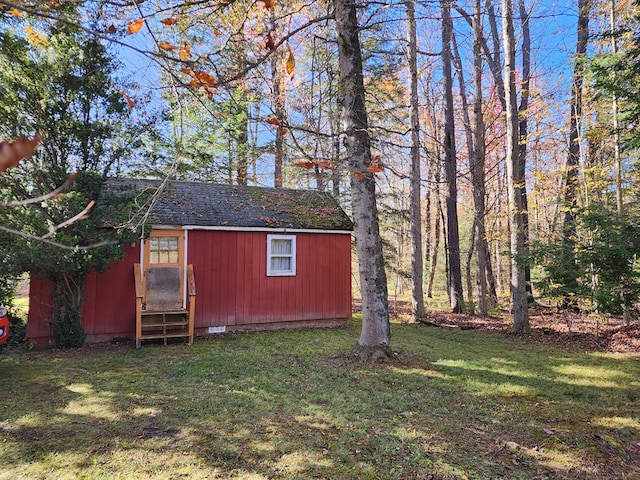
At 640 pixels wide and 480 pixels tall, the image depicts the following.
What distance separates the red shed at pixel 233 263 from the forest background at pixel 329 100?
99 centimetres

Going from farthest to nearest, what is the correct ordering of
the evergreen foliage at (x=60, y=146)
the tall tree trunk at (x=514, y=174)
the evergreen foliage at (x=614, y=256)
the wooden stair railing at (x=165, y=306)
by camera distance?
the tall tree trunk at (x=514, y=174), the wooden stair railing at (x=165, y=306), the evergreen foliage at (x=60, y=146), the evergreen foliage at (x=614, y=256)

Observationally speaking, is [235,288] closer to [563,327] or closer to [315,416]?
[315,416]

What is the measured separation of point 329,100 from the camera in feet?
20.2

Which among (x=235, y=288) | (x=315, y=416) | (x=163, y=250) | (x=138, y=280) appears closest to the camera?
(x=315, y=416)

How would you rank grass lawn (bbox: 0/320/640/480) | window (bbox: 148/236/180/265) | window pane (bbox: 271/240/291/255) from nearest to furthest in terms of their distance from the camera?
grass lawn (bbox: 0/320/640/480) < window (bbox: 148/236/180/265) < window pane (bbox: 271/240/291/255)

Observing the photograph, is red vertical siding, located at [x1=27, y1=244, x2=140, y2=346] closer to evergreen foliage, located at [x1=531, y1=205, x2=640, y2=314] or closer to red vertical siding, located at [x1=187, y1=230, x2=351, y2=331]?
red vertical siding, located at [x1=187, y1=230, x2=351, y2=331]

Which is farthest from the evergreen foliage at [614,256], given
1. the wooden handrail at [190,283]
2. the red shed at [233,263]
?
the wooden handrail at [190,283]

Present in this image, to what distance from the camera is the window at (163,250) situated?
7.80 m

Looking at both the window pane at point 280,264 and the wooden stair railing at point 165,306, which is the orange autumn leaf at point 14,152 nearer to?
the wooden stair railing at point 165,306

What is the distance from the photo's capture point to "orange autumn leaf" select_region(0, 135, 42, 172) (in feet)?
1.97

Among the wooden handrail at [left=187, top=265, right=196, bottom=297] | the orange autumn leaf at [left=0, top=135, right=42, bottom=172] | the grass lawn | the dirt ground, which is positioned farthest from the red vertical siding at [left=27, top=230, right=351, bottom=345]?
the orange autumn leaf at [left=0, top=135, right=42, bottom=172]

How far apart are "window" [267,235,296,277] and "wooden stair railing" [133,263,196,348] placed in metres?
1.81

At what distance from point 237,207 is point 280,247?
138 cm

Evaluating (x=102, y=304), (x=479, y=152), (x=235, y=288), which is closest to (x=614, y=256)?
(x=479, y=152)
